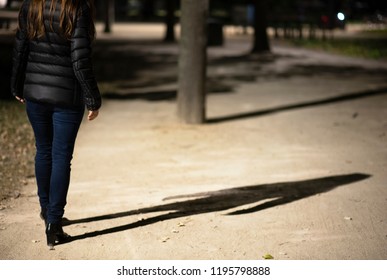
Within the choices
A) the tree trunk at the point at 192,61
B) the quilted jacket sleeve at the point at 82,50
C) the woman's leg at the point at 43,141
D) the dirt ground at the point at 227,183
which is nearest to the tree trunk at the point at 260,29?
the dirt ground at the point at 227,183

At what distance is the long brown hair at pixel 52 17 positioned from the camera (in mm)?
5199

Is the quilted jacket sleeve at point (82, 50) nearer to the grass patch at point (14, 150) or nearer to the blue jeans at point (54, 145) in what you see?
the blue jeans at point (54, 145)

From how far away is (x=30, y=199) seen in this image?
284 inches

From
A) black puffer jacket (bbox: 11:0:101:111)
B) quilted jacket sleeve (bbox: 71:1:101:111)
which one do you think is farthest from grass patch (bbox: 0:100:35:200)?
quilted jacket sleeve (bbox: 71:1:101:111)

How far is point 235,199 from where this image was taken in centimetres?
714

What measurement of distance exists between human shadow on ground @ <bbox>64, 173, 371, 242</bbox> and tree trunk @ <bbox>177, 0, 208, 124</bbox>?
150 inches

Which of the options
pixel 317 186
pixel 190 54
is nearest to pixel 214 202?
pixel 317 186

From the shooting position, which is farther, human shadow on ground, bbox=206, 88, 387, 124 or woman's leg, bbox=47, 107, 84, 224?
human shadow on ground, bbox=206, 88, 387, 124

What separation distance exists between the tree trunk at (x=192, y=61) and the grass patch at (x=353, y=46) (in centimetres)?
1413

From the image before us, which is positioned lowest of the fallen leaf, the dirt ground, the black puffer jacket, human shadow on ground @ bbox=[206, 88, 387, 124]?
human shadow on ground @ bbox=[206, 88, 387, 124]

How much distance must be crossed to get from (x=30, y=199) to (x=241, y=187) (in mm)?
2009

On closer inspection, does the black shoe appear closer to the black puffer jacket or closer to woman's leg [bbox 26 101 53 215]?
woman's leg [bbox 26 101 53 215]

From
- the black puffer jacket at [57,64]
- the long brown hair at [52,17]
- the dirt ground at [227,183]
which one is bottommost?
the dirt ground at [227,183]

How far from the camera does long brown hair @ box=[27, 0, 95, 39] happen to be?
5.20 metres
